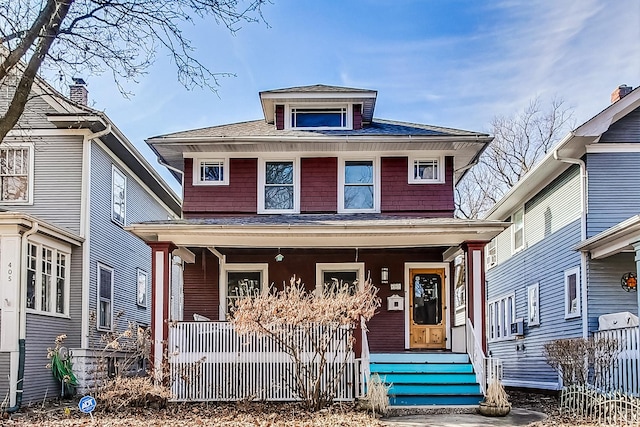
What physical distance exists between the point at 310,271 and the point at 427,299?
2.66 meters

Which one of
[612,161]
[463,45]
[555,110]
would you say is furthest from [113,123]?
[555,110]

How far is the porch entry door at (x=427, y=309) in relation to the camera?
48.0 ft

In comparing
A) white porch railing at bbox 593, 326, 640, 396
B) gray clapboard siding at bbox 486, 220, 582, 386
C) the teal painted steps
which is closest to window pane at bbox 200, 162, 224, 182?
the teal painted steps

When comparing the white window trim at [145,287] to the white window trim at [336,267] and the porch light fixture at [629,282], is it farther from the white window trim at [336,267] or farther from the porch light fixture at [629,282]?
the porch light fixture at [629,282]

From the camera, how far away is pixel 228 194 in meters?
14.5

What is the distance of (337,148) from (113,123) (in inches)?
199

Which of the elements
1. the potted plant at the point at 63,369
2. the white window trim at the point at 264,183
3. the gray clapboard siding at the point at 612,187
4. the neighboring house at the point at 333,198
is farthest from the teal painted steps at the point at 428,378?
the potted plant at the point at 63,369

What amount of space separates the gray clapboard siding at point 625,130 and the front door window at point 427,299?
14.9 ft

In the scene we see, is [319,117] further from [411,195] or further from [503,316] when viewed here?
[503,316]

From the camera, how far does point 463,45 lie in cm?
1731

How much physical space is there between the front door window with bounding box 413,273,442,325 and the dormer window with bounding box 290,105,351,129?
391cm

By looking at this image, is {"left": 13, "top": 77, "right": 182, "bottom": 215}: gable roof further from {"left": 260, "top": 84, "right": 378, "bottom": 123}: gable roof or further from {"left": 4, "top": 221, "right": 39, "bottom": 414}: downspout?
{"left": 260, "top": 84, "right": 378, "bottom": 123}: gable roof

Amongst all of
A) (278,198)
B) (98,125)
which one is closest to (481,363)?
(278,198)

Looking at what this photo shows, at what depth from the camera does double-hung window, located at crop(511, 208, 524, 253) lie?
17828mm
